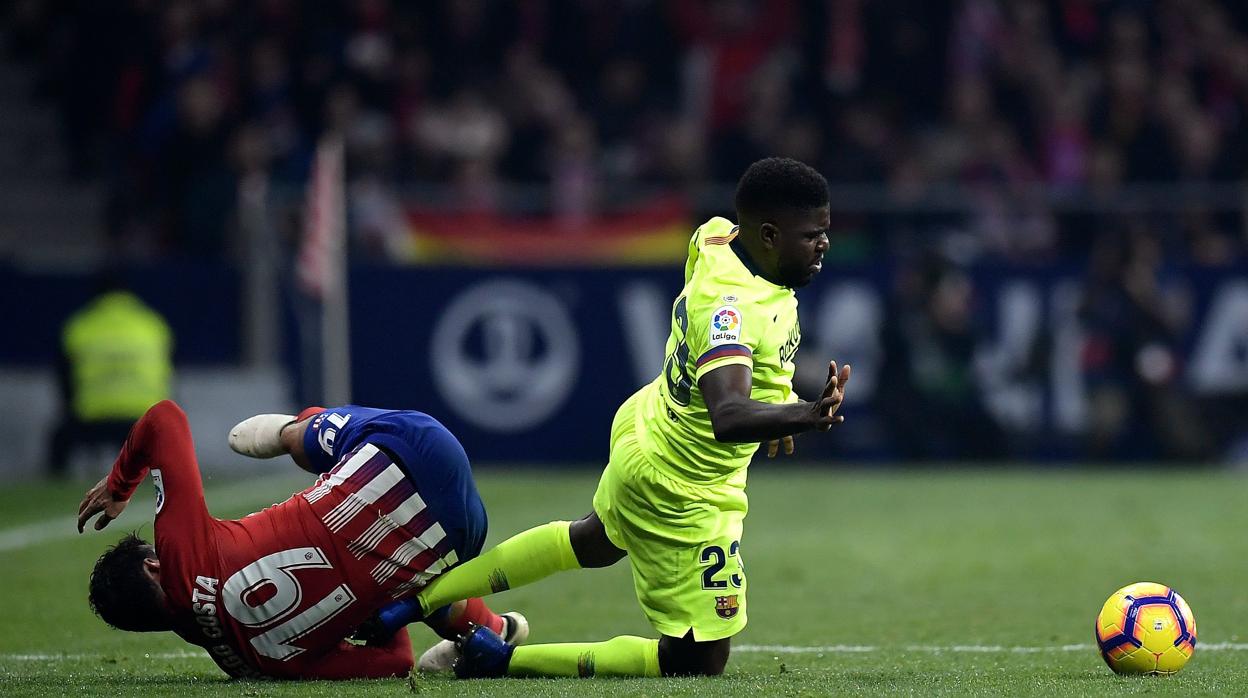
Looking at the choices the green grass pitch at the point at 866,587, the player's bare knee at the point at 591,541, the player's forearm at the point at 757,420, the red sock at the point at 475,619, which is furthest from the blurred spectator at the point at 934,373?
the player's forearm at the point at 757,420

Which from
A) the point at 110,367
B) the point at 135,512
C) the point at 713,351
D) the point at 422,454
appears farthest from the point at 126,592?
the point at 110,367

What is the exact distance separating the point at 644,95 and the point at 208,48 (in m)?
4.59

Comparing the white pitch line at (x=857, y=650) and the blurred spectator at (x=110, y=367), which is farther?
the blurred spectator at (x=110, y=367)

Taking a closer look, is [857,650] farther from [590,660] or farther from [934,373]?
[934,373]

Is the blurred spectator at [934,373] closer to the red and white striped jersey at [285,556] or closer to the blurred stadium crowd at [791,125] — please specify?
the blurred stadium crowd at [791,125]

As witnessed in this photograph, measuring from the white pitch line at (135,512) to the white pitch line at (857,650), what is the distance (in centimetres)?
431

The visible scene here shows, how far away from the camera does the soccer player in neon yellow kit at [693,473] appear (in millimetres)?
5891

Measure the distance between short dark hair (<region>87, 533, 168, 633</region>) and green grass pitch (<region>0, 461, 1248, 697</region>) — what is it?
0.23 meters

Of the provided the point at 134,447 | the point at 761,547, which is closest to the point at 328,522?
the point at 134,447

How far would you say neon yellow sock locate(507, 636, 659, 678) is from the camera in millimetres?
6289

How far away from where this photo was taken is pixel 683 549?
6.16 m

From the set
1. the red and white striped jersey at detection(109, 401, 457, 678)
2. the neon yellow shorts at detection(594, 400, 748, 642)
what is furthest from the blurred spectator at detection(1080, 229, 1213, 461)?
the red and white striped jersey at detection(109, 401, 457, 678)

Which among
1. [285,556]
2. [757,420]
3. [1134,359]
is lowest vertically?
[1134,359]

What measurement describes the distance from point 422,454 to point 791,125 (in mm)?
11372
